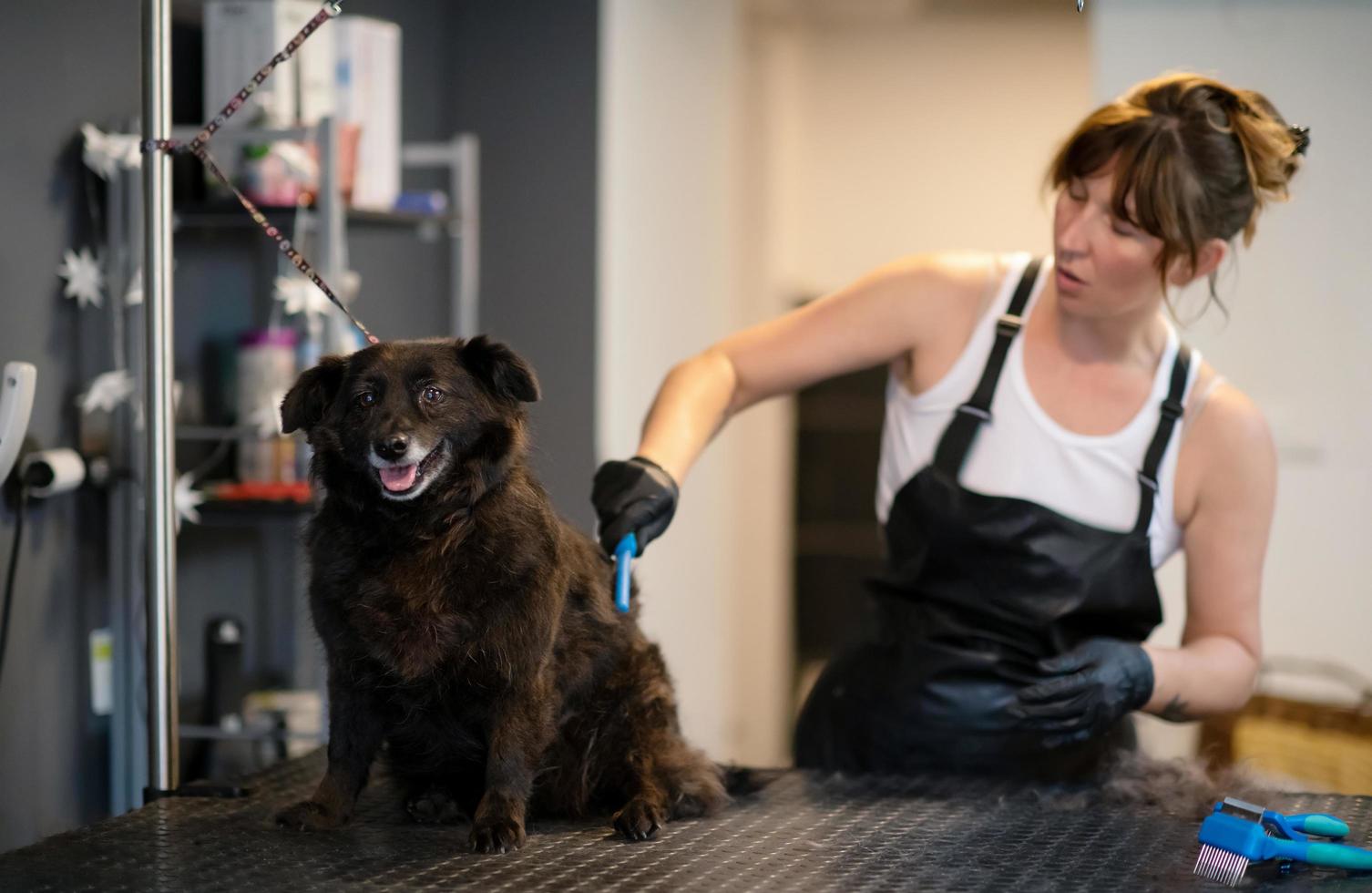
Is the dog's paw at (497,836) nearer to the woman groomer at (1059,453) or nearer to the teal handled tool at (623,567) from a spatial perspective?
the teal handled tool at (623,567)

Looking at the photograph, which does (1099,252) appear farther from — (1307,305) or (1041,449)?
(1307,305)

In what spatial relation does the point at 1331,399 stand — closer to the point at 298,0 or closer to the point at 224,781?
the point at 298,0

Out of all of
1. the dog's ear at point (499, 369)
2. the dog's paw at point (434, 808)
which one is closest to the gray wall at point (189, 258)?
the dog's ear at point (499, 369)

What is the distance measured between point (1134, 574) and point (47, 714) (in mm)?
1727

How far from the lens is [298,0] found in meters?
2.48

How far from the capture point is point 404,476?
3.74 feet

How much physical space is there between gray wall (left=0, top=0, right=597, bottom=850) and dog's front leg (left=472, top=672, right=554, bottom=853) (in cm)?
26

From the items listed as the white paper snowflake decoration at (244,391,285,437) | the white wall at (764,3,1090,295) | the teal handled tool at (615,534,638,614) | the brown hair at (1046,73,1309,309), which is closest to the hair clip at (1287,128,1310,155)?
the brown hair at (1046,73,1309,309)

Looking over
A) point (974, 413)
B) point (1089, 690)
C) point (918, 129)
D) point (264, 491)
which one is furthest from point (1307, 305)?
point (264, 491)

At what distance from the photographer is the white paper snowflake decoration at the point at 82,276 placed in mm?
2219

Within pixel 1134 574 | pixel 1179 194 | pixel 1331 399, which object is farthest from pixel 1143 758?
pixel 1331 399

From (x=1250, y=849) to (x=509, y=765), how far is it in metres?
0.61

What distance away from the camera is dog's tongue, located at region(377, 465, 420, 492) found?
3.73 feet

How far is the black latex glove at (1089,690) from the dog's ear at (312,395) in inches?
31.6
